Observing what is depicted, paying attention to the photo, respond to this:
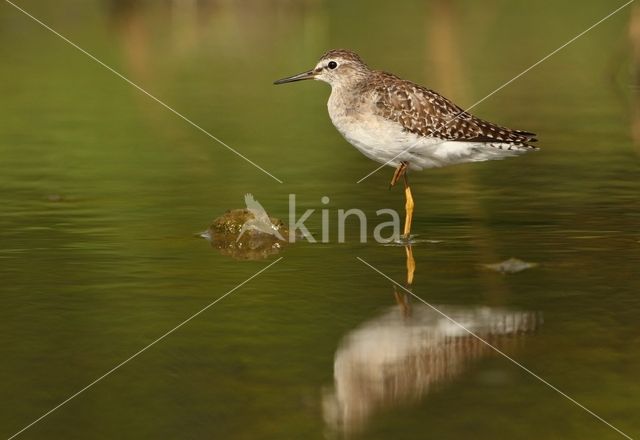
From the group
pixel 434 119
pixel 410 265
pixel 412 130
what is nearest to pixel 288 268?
pixel 410 265

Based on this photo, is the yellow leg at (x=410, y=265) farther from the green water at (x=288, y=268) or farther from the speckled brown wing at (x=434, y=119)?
the speckled brown wing at (x=434, y=119)

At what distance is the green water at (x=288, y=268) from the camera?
8164 mm

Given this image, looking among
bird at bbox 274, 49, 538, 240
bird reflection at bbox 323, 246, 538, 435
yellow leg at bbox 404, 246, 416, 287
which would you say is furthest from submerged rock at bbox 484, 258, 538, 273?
bird at bbox 274, 49, 538, 240

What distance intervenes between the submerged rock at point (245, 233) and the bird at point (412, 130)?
51.1 inches

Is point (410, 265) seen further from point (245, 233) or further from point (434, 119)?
point (434, 119)

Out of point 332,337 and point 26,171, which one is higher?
point 26,171

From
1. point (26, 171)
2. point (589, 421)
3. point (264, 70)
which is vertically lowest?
point (589, 421)

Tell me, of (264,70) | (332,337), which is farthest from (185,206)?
(264,70)

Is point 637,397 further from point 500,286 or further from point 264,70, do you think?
point 264,70

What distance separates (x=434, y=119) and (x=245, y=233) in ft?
7.52

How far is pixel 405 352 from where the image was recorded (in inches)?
365

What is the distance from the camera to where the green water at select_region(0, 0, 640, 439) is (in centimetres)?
816

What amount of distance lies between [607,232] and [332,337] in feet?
15.1

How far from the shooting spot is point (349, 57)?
48.1ft
